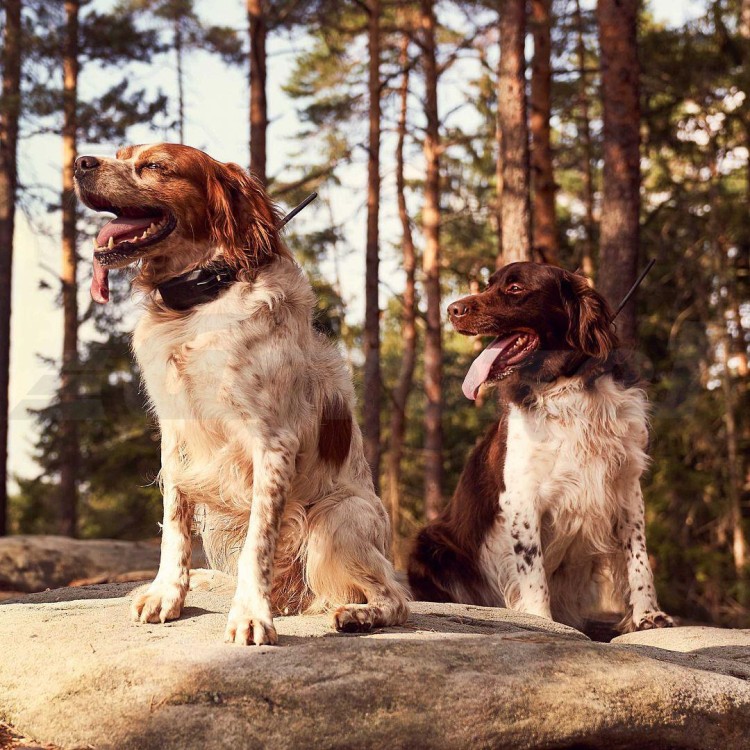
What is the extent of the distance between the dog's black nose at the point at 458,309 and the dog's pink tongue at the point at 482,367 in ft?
1.02

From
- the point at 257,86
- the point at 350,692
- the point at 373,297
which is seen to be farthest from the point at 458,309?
the point at 373,297

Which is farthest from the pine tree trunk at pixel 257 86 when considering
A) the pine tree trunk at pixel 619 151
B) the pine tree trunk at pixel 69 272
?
the pine tree trunk at pixel 619 151

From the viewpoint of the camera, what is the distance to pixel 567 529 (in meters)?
5.96

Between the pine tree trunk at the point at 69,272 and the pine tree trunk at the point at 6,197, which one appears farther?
the pine tree trunk at the point at 69,272

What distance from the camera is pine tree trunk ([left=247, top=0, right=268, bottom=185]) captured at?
13820 mm

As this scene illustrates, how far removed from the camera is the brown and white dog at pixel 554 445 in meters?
5.88

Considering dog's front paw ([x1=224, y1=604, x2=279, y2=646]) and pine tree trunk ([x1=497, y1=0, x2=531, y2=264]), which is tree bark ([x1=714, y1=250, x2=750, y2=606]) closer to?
pine tree trunk ([x1=497, y1=0, x2=531, y2=264])

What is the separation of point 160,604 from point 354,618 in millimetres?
853

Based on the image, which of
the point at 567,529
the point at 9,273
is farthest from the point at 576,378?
the point at 9,273

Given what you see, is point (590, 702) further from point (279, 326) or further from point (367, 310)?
point (367, 310)

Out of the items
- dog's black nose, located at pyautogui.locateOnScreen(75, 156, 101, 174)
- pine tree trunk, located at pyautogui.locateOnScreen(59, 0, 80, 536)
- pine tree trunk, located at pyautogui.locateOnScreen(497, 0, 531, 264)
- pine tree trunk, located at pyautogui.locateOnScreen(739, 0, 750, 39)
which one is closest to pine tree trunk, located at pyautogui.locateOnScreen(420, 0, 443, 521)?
pine tree trunk, located at pyautogui.locateOnScreen(739, 0, 750, 39)

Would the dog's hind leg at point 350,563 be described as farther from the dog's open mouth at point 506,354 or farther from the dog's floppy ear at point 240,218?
the dog's open mouth at point 506,354

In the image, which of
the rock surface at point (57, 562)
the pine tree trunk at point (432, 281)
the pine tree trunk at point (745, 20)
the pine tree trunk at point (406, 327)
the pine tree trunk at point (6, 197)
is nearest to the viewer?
the rock surface at point (57, 562)

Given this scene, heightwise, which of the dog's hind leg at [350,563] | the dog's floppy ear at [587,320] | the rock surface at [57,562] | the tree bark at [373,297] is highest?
the tree bark at [373,297]
